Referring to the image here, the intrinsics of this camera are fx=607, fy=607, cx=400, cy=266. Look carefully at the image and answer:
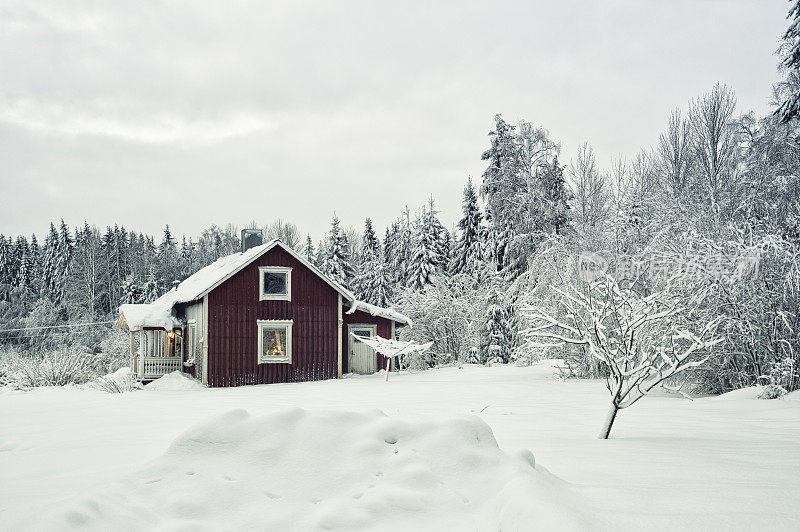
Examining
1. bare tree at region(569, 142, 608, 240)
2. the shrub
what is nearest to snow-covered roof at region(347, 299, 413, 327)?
bare tree at region(569, 142, 608, 240)

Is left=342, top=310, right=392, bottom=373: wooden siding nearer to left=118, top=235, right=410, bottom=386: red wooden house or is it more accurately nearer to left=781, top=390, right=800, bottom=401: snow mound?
left=118, top=235, right=410, bottom=386: red wooden house

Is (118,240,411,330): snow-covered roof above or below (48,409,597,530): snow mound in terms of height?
above

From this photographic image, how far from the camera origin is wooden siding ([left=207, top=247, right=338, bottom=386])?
20.3 meters

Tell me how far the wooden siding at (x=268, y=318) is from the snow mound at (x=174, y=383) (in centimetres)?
59

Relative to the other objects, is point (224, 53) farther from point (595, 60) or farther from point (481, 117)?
point (481, 117)

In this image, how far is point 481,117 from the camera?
89.8 feet

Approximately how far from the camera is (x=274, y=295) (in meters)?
21.3

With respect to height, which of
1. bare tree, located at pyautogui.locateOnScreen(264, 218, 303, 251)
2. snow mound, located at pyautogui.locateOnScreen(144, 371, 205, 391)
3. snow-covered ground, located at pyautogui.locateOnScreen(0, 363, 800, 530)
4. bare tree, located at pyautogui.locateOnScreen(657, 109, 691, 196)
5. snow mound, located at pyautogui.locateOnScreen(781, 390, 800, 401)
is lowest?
snow mound, located at pyautogui.locateOnScreen(144, 371, 205, 391)

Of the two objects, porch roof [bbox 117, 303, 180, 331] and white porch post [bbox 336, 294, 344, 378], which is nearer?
porch roof [bbox 117, 303, 180, 331]

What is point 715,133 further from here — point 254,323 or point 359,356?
point 254,323

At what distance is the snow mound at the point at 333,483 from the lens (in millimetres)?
3326

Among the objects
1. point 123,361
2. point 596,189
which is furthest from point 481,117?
point 123,361

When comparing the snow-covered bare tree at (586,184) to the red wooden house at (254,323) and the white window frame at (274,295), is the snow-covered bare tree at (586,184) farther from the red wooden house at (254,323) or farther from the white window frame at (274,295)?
the white window frame at (274,295)

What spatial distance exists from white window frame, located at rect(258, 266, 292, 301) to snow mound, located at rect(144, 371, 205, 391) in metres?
3.52
